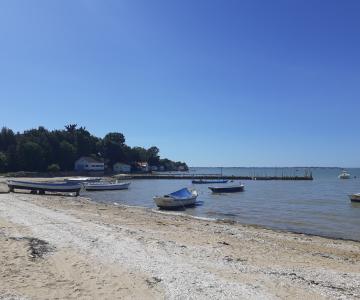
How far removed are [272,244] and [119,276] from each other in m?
9.02

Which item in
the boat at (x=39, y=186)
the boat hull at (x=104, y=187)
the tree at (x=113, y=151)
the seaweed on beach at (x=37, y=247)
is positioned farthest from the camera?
the tree at (x=113, y=151)

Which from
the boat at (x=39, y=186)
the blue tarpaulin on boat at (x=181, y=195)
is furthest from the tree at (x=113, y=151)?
the blue tarpaulin on boat at (x=181, y=195)

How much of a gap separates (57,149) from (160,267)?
118 metres

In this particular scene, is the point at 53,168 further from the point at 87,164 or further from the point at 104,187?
the point at 104,187

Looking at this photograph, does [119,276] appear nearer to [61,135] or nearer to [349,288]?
[349,288]

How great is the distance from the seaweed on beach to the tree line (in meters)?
100

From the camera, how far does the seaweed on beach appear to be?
12.0m

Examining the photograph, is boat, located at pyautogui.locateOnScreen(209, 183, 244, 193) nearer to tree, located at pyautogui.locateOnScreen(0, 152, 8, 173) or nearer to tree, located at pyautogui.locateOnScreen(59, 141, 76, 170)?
tree, located at pyautogui.locateOnScreen(0, 152, 8, 173)

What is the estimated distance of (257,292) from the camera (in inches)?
353

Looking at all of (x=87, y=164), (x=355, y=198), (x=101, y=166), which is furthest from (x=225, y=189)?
(x=101, y=166)

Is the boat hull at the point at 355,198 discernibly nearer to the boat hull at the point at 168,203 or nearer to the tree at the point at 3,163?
the boat hull at the point at 168,203

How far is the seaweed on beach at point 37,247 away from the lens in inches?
472

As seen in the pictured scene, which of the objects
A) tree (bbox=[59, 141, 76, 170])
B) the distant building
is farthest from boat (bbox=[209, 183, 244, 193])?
the distant building

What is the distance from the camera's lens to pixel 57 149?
124 meters
